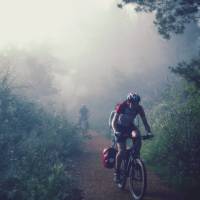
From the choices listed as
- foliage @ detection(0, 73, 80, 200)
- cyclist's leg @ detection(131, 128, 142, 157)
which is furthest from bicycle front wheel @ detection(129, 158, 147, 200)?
foliage @ detection(0, 73, 80, 200)

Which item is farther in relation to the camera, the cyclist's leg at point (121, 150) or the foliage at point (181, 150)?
the foliage at point (181, 150)

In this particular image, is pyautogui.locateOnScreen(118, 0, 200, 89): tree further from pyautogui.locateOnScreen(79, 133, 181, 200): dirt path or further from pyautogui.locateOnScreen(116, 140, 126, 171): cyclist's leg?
pyautogui.locateOnScreen(116, 140, 126, 171): cyclist's leg

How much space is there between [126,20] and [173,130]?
3613 centimetres

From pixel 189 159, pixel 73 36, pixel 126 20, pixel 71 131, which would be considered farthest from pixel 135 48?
pixel 189 159

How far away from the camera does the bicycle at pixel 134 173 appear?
7.62 meters

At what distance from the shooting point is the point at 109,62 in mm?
42094

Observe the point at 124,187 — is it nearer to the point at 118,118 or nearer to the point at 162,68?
the point at 118,118

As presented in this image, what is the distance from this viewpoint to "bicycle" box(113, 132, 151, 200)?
7617mm

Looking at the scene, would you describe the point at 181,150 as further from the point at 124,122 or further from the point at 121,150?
the point at 124,122

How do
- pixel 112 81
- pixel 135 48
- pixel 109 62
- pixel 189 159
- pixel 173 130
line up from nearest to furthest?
pixel 189 159 → pixel 173 130 → pixel 112 81 → pixel 109 62 → pixel 135 48

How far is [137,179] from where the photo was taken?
7926 mm

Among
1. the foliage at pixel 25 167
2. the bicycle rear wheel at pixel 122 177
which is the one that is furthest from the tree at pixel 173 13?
the foliage at pixel 25 167

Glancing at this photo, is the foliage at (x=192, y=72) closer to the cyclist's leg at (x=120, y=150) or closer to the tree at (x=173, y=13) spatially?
the tree at (x=173, y=13)

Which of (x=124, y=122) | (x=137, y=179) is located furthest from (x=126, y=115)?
(x=137, y=179)
